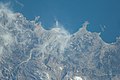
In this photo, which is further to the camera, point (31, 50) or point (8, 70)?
point (31, 50)

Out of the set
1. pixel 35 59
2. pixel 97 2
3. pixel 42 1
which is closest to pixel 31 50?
pixel 35 59

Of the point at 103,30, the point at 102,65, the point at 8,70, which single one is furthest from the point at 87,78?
the point at 8,70

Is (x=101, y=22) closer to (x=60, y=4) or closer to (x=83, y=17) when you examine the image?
(x=83, y=17)

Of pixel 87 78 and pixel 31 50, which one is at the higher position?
pixel 31 50

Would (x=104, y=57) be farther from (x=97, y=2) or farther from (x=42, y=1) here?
(x=42, y=1)

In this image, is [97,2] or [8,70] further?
[97,2]

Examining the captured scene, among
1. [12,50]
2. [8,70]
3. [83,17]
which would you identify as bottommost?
[8,70]
